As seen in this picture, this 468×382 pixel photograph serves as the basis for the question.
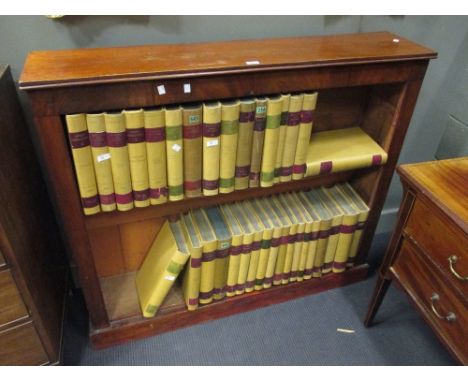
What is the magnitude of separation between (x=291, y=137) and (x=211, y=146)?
0.85 ft

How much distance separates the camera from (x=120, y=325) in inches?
58.8

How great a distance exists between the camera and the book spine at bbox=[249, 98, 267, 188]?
115 cm

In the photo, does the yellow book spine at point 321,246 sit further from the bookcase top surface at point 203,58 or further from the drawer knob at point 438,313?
the bookcase top surface at point 203,58

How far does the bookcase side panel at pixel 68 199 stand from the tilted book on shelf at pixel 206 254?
14.2 inches

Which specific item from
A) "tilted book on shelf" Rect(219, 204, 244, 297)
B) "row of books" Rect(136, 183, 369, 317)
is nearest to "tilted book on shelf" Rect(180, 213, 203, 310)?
"row of books" Rect(136, 183, 369, 317)

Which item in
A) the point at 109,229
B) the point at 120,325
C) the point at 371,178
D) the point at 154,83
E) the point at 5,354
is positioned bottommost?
the point at 120,325

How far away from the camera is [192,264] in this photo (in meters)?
1.39

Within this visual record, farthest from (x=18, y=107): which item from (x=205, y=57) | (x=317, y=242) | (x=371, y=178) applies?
(x=371, y=178)

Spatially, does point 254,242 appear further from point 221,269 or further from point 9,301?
point 9,301

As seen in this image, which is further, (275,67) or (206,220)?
(206,220)

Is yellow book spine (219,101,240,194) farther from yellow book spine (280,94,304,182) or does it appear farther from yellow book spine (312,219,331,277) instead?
yellow book spine (312,219,331,277)

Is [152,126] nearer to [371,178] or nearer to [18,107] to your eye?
[18,107]

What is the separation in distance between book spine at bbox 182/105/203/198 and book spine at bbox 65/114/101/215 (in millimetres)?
259

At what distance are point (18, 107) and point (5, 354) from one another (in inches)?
29.2
